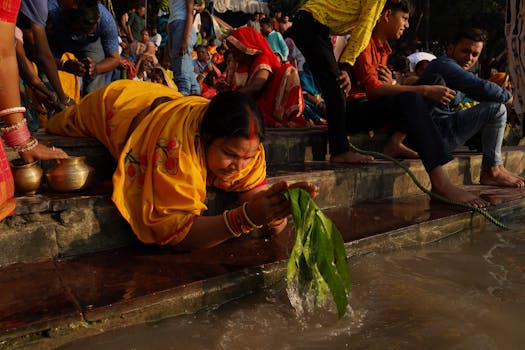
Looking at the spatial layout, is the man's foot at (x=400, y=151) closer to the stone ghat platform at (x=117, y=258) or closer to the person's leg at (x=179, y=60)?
the stone ghat platform at (x=117, y=258)

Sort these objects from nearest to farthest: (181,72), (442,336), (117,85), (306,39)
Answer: (442,336)
(117,85)
(306,39)
(181,72)

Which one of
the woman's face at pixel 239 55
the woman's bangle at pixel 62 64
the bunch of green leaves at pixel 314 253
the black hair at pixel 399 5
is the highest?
the black hair at pixel 399 5

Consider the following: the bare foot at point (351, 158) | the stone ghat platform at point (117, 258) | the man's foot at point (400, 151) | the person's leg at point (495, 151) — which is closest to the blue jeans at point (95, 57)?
the stone ghat platform at point (117, 258)

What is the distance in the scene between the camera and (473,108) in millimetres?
4137

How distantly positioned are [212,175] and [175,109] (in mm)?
422

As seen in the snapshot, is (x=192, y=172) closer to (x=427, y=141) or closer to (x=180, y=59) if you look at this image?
(x=427, y=141)

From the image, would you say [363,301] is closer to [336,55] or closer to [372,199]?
[372,199]

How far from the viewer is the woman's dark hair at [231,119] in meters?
2.02

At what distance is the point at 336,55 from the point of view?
396 cm

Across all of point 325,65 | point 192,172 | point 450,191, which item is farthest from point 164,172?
point 450,191

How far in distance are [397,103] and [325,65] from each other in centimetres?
70

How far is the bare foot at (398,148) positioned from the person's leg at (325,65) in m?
0.73

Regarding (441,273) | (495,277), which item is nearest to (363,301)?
(441,273)

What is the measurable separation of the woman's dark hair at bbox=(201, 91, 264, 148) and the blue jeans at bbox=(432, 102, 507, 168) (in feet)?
8.48
